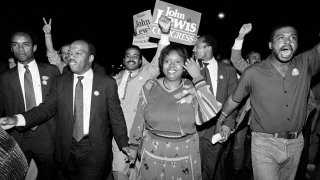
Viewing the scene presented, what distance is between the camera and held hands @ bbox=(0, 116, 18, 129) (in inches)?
125

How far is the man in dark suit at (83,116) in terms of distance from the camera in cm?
391

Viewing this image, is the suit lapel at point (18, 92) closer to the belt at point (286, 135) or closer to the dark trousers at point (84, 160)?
the dark trousers at point (84, 160)

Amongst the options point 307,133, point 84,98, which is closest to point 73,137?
point 84,98

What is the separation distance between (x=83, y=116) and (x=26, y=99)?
1025 mm

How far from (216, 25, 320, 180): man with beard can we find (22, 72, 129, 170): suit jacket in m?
1.85

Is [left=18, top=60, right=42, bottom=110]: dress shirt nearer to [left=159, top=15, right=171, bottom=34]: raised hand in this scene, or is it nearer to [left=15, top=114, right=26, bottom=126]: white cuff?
[left=15, top=114, right=26, bottom=126]: white cuff

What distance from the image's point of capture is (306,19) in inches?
503

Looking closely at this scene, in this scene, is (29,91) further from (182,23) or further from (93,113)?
(182,23)

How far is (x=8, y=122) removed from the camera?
10.8 feet

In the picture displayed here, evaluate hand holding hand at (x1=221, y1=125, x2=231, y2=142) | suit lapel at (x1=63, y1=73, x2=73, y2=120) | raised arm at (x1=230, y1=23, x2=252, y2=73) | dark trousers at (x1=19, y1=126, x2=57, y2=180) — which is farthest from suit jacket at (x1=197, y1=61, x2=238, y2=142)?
dark trousers at (x1=19, y1=126, x2=57, y2=180)

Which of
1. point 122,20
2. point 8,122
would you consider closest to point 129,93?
point 8,122

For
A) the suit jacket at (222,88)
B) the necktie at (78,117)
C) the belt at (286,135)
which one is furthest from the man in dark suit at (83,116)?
the belt at (286,135)

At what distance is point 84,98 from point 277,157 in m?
2.69

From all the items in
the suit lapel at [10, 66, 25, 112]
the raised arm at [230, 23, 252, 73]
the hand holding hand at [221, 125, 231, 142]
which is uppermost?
the raised arm at [230, 23, 252, 73]
